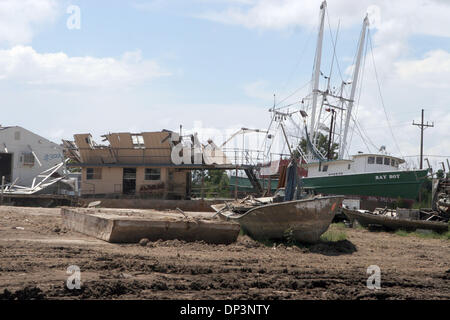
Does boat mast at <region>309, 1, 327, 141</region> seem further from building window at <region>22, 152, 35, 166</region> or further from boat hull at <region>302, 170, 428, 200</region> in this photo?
building window at <region>22, 152, 35, 166</region>

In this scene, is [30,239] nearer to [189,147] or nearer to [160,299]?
[160,299]

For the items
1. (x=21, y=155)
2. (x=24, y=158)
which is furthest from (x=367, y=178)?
(x=21, y=155)

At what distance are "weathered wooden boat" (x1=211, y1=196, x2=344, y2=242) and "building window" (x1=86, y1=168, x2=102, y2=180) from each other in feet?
60.0

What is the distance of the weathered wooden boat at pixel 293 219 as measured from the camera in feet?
46.0

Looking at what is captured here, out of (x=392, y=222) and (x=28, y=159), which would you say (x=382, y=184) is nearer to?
(x=392, y=222)

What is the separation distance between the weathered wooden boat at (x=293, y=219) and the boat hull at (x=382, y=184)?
56.8 feet

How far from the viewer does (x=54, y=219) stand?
19.5 m

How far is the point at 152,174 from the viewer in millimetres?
30766

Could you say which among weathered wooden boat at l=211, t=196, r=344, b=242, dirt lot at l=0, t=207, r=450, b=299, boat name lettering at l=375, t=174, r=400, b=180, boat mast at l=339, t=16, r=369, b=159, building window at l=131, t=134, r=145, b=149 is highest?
boat mast at l=339, t=16, r=369, b=159

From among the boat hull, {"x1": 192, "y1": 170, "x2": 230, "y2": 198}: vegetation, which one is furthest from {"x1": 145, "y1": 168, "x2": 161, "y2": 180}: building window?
the boat hull

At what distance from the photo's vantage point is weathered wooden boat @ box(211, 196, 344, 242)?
14.0 meters

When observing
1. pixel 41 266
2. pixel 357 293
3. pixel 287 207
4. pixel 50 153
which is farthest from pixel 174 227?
pixel 50 153
